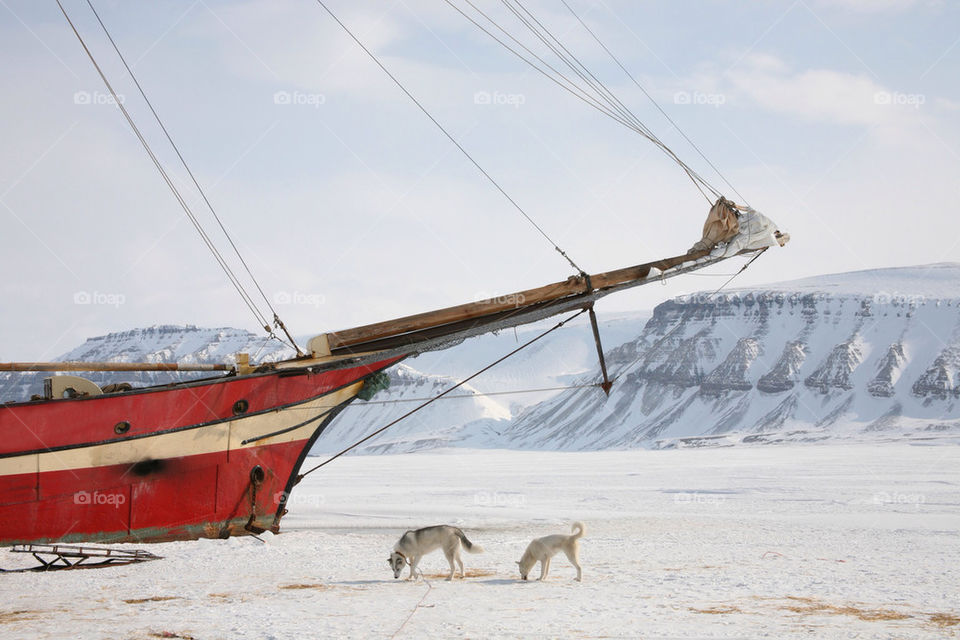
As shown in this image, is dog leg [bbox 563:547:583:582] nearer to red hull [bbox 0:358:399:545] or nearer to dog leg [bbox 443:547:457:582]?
dog leg [bbox 443:547:457:582]

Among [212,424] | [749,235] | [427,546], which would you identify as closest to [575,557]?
[427,546]

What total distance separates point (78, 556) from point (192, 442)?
2315 millimetres

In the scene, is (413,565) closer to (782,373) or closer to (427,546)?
(427,546)

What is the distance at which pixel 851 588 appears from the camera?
10.2m

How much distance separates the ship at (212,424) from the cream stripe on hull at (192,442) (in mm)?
15

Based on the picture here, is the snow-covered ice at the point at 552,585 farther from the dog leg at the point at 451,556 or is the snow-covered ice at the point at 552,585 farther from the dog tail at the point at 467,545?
the dog tail at the point at 467,545

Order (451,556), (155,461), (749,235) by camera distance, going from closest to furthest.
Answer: (451,556) → (155,461) → (749,235)

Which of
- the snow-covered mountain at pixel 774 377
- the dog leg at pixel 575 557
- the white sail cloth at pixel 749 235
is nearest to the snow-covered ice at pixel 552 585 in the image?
the dog leg at pixel 575 557

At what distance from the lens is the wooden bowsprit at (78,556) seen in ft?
40.3

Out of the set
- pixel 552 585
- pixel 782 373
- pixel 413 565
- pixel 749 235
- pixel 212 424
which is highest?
pixel 782 373

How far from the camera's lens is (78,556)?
1239 centimetres

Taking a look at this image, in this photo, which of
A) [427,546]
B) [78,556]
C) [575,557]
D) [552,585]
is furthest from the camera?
[78,556]

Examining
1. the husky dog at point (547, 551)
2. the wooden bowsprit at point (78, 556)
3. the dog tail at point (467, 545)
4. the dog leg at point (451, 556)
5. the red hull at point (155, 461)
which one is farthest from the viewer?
the red hull at point (155, 461)

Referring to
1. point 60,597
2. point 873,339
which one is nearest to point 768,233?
point 60,597
